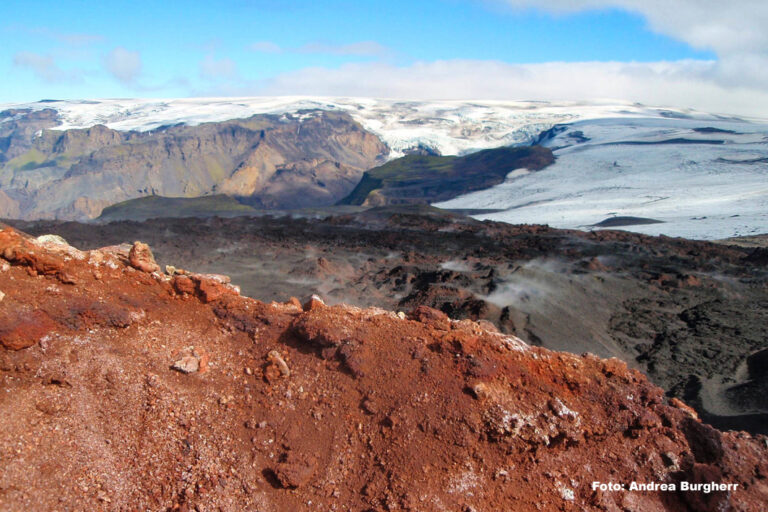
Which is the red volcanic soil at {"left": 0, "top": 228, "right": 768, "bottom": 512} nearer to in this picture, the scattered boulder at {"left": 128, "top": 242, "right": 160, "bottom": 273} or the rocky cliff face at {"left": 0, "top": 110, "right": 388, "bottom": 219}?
the scattered boulder at {"left": 128, "top": 242, "right": 160, "bottom": 273}

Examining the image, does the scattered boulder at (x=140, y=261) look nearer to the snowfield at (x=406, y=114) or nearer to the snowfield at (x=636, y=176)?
the snowfield at (x=636, y=176)

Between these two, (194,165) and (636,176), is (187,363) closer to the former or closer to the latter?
(636,176)

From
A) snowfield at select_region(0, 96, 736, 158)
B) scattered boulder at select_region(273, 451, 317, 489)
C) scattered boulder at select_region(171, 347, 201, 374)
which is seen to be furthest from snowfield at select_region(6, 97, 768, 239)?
scattered boulder at select_region(171, 347, 201, 374)

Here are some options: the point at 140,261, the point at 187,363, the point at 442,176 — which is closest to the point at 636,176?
the point at 442,176

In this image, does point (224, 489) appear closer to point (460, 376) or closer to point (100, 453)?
point (100, 453)

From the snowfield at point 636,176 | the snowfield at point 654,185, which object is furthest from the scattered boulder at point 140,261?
the snowfield at point 636,176

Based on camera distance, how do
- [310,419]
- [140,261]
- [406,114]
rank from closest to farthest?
[310,419]
[140,261]
[406,114]

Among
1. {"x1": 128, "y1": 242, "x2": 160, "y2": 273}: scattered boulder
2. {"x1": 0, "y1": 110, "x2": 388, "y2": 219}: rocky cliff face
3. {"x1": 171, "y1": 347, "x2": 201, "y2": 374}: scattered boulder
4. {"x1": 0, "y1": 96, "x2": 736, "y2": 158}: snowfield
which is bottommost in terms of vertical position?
{"x1": 0, "y1": 110, "x2": 388, "y2": 219}: rocky cliff face
